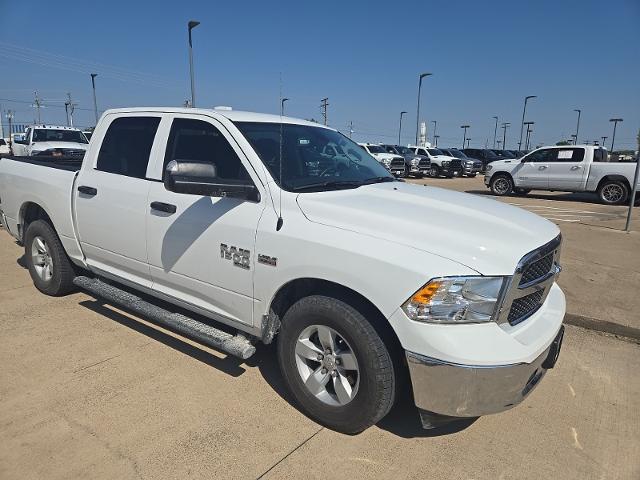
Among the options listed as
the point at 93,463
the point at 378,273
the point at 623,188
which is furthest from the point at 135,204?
the point at 623,188

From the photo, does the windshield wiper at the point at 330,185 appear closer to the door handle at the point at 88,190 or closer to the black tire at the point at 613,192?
the door handle at the point at 88,190

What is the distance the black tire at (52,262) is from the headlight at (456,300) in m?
3.76

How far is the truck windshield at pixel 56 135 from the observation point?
16.8 metres

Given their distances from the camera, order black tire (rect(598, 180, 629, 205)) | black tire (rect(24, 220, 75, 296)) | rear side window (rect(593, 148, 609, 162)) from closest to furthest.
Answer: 1. black tire (rect(24, 220, 75, 296))
2. black tire (rect(598, 180, 629, 205))
3. rear side window (rect(593, 148, 609, 162))

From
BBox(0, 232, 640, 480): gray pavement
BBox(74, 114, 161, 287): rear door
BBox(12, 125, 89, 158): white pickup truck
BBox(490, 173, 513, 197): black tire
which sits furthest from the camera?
BBox(490, 173, 513, 197): black tire

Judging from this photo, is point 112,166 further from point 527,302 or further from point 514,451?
point 514,451

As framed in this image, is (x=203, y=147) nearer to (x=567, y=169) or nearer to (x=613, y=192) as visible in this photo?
(x=613, y=192)

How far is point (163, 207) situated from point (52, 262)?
Result: 2081mm

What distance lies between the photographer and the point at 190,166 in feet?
9.38

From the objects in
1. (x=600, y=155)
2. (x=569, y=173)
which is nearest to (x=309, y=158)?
(x=569, y=173)

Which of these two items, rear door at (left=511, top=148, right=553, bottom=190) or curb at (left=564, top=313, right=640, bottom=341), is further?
rear door at (left=511, top=148, right=553, bottom=190)

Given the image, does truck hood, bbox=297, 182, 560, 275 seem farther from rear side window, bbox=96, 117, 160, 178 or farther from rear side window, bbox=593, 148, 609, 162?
rear side window, bbox=593, 148, 609, 162

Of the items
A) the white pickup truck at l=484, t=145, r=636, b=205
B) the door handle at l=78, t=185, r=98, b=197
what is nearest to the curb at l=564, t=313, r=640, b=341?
the door handle at l=78, t=185, r=98, b=197

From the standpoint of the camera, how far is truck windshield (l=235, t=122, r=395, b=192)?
314cm
